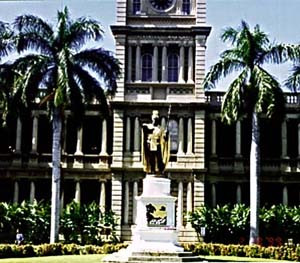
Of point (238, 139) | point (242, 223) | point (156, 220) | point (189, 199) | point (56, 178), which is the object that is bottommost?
point (242, 223)

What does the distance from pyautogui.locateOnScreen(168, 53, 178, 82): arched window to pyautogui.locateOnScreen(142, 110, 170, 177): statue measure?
1835 centimetres

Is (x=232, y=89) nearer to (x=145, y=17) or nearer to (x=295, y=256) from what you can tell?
(x=295, y=256)

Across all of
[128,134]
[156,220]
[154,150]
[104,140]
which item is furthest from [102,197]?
[156,220]

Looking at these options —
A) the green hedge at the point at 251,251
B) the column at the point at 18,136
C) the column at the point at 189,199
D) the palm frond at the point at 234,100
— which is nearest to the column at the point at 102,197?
the column at the point at 189,199

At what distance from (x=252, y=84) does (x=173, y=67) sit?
1084 centimetres

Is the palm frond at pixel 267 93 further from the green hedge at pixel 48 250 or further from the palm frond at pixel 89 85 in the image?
the green hedge at pixel 48 250

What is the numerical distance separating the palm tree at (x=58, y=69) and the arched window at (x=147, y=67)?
30.4ft

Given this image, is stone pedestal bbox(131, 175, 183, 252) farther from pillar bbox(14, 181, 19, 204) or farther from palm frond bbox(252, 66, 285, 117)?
pillar bbox(14, 181, 19, 204)

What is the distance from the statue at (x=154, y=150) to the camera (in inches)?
1061

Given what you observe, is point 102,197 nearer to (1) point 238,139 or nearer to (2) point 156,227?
(1) point 238,139

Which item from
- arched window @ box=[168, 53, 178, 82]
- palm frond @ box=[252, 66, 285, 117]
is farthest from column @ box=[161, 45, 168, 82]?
palm frond @ box=[252, 66, 285, 117]

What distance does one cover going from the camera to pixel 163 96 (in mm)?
44781

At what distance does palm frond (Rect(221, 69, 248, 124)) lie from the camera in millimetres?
34812

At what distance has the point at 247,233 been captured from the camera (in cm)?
4072
